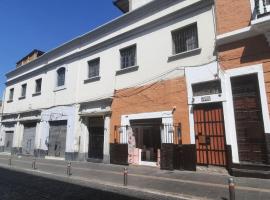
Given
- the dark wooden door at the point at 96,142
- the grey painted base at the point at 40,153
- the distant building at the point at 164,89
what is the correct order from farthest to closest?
the grey painted base at the point at 40,153 < the dark wooden door at the point at 96,142 < the distant building at the point at 164,89

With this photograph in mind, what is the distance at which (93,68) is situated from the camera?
56.8ft

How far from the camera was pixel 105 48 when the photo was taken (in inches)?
647

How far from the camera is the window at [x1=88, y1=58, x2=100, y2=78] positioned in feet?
55.7

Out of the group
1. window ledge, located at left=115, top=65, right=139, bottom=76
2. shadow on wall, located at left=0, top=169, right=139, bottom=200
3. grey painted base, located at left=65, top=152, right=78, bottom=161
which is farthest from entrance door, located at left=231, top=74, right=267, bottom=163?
grey painted base, located at left=65, top=152, right=78, bottom=161

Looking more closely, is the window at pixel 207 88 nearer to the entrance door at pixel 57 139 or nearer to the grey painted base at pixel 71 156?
the grey painted base at pixel 71 156

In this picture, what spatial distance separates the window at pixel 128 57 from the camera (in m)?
14.8

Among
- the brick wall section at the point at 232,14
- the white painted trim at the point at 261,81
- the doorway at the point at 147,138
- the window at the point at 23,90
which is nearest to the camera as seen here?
the white painted trim at the point at 261,81

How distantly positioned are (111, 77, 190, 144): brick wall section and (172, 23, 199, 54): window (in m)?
1.77

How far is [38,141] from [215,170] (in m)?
15.6

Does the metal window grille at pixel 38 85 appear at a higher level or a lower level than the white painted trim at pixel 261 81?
higher

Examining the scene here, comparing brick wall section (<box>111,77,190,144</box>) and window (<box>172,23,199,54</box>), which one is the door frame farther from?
window (<box>172,23,199,54</box>)

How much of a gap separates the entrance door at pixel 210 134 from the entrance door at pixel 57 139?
10957 millimetres

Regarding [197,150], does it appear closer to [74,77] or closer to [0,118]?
[74,77]

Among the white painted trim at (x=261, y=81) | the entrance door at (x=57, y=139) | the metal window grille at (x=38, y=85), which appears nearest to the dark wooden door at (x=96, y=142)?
the entrance door at (x=57, y=139)
